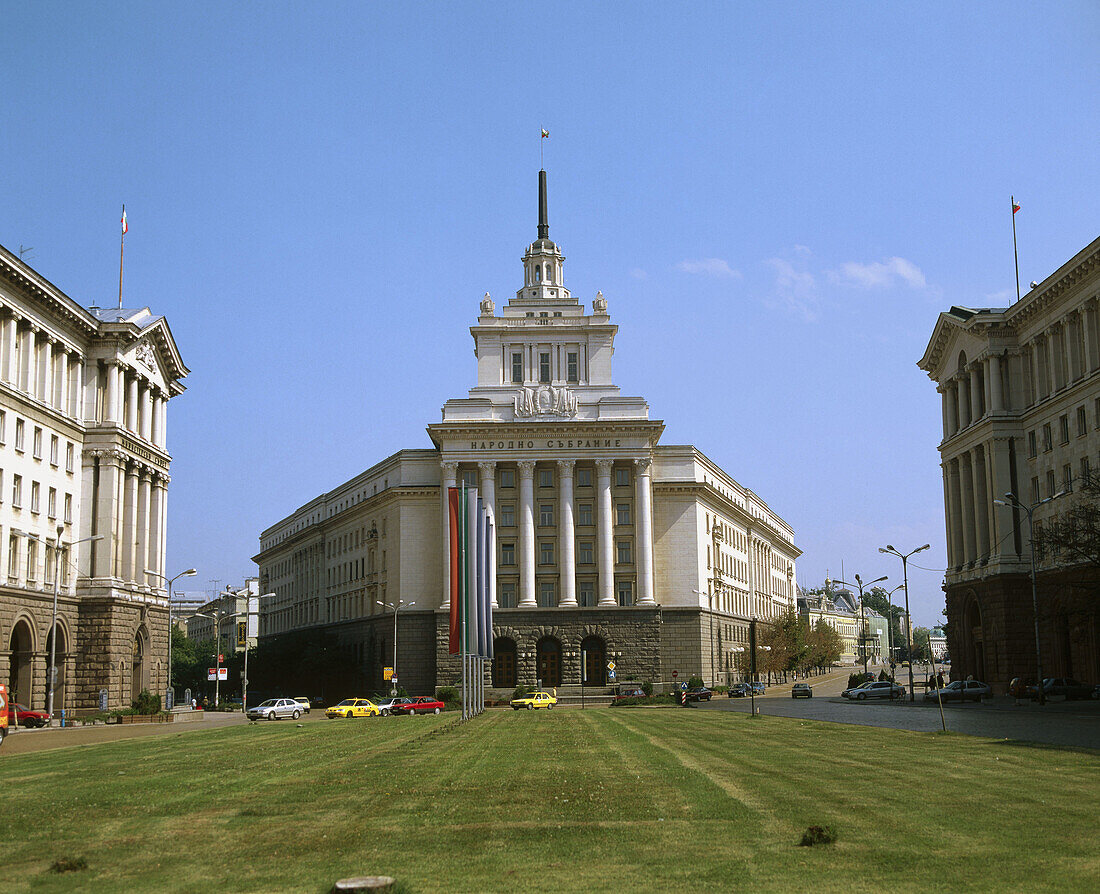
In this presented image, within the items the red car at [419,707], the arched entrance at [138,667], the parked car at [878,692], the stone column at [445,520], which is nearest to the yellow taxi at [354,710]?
the red car at [419,707]

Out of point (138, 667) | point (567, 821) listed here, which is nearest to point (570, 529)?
point (138, 667)

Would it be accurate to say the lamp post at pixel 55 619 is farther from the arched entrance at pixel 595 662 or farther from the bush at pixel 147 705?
the arched entrance at pixel 595 662

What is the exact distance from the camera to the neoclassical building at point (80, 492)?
66.2 metres

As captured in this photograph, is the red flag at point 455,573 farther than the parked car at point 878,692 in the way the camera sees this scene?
No

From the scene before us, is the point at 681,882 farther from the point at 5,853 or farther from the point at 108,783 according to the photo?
the point at 108,783

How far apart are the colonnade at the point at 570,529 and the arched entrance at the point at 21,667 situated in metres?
41.1

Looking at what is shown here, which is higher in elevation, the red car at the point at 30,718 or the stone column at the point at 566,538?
the stone column at the point at 566,538

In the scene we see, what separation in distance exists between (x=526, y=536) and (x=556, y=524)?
3077mm

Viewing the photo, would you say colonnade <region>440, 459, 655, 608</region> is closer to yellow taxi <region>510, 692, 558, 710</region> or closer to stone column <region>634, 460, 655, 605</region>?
stone column <region>634, 460, 655, 605</region>

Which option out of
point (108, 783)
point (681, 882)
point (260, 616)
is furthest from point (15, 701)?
point (260, 616)

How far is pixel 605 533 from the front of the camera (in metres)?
103

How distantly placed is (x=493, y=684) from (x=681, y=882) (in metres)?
91.1

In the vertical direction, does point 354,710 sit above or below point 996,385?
below

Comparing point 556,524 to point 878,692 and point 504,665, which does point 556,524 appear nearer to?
point 504,665
